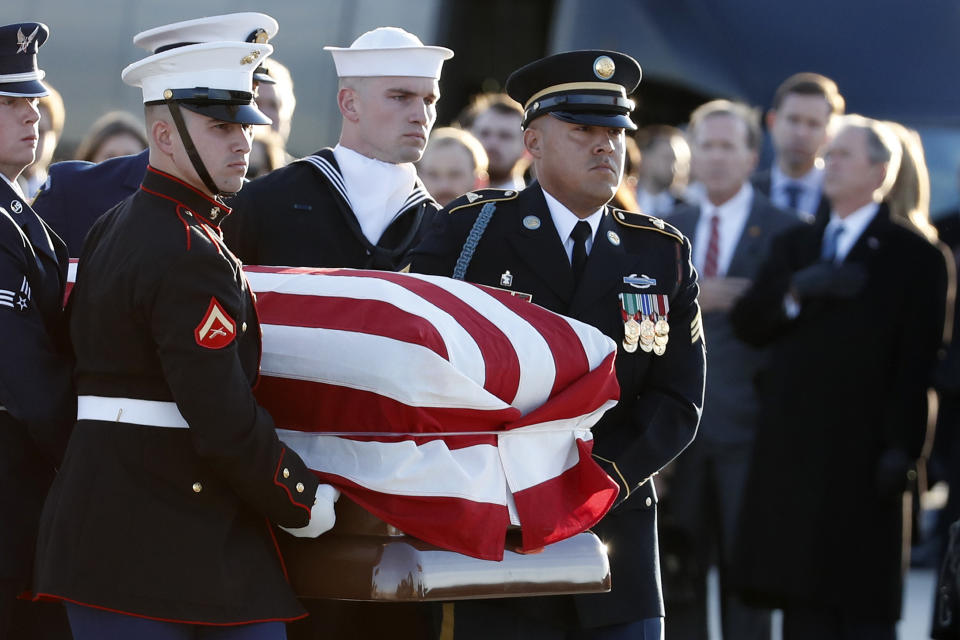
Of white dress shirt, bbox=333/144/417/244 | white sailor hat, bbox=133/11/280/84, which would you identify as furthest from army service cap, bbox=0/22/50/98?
white dress shirt, bbox=333/144/417/244

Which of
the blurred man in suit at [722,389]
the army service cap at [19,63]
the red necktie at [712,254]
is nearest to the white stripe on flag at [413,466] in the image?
the army service cap at [19,63]

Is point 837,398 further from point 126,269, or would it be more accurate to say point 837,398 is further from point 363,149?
point 126,269

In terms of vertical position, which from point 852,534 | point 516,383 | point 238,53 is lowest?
point 852,534

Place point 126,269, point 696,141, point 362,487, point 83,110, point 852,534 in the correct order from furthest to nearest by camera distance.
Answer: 1. point 83,110
2. point 696,141
3. point 852,534
4. point 362,487
5. point 126,269

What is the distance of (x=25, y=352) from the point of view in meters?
3.12

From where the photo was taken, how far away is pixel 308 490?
2.91 metres

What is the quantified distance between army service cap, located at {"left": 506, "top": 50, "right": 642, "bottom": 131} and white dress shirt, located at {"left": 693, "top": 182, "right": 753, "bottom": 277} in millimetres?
2457

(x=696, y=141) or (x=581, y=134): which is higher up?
(x=581, y=134)

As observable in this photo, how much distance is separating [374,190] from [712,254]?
7.78 feet

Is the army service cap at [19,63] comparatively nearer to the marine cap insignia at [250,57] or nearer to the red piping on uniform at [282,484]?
the marine cap insignia at [250,57]

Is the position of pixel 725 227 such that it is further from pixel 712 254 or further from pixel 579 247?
pixel 579 247

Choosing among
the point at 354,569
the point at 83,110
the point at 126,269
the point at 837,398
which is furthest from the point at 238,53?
the point at 83,110

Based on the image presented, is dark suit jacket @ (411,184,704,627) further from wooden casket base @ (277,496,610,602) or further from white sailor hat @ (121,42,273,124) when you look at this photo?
white sailor hat @ (121,42,273,124)

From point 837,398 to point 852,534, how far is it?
17.9 inches
